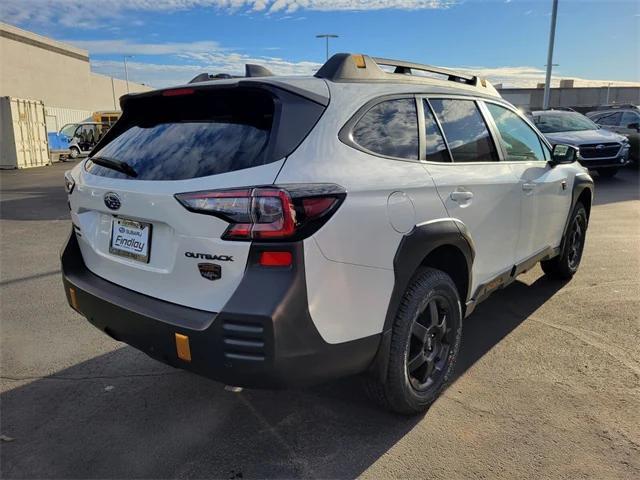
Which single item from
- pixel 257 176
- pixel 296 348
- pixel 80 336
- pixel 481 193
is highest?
pixel 257 176

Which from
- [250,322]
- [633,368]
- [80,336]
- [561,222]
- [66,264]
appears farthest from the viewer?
[561,222]

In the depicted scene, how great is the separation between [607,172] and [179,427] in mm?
14158

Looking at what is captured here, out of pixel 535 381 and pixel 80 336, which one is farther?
pixel 80 336

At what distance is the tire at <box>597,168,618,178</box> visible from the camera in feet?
44.4

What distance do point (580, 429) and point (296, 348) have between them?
1769mm

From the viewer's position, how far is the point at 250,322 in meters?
2.11

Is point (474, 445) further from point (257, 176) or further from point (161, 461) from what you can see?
point (257, 176)

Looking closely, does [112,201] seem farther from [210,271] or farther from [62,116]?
[62,116]

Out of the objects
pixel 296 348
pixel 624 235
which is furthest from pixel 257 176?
pixel 624 235

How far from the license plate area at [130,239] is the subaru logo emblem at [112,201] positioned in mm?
67

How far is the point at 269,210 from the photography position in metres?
2.11

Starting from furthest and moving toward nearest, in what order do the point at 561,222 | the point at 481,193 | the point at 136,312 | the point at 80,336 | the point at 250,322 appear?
the point at 561,222
the point at 80,336
the point at 481,193
the point at 136,312
the point at 250,322

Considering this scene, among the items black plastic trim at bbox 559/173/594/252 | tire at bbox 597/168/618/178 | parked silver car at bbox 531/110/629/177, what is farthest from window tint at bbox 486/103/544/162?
tire at bbox 597/168/618/178

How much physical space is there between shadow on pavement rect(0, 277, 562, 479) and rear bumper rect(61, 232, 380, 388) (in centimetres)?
55
